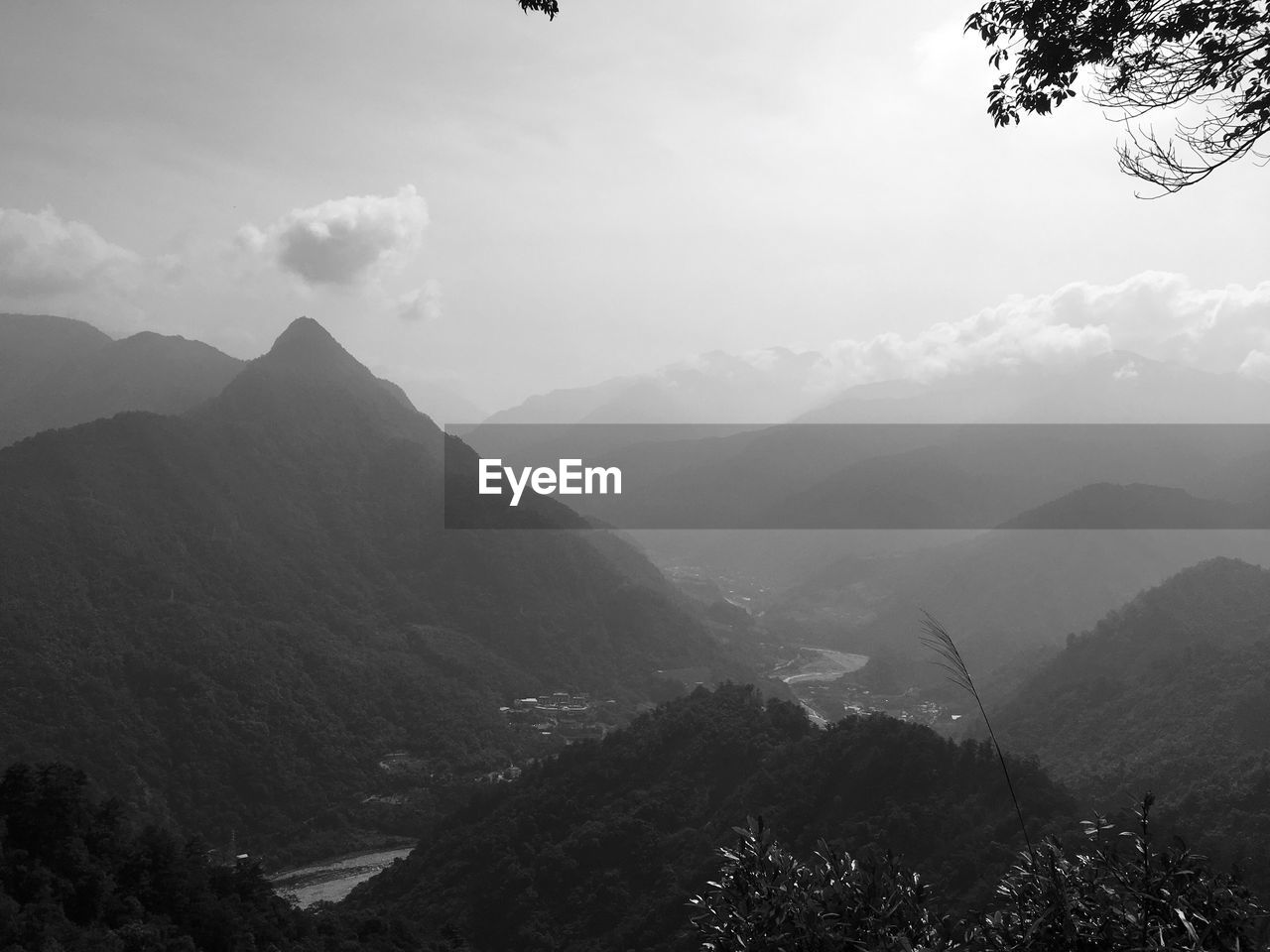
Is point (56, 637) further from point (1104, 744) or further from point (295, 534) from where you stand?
point (1104, 744)

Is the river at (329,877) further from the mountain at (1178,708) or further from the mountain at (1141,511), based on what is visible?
the mountain at (1141,511)

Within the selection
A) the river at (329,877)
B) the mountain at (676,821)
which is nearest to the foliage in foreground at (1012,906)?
the mountain at (676,821)

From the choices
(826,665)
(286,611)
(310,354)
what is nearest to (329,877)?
(286,611)

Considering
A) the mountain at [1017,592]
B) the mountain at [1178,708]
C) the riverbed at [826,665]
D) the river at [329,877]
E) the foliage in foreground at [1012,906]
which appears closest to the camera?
the foliage in foreground at [1012,906]

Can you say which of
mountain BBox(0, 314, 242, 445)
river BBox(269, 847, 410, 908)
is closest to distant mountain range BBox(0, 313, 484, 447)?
mountain BBox(0, 314, 242, 445)

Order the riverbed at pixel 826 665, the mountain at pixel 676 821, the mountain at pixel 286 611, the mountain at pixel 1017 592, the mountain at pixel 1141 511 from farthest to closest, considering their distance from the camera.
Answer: the mountain at pixel 1141 511 < the riverbed at pixel 826 665 < the mountain at pixel 1017 592 < the mountain at pixel 286 611 < the mountain at pixel 676 821
